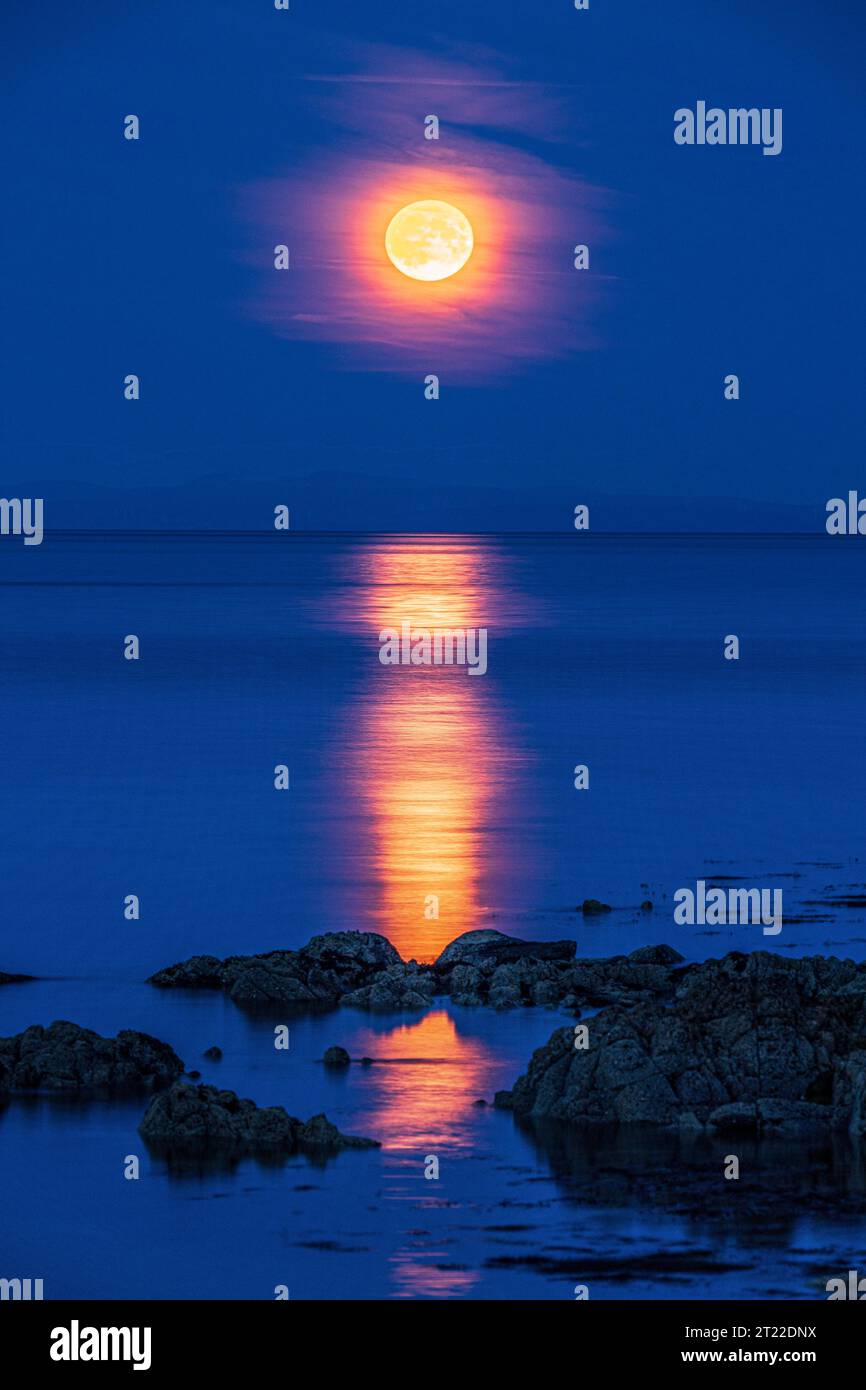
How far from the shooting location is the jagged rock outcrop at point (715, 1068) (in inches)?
799

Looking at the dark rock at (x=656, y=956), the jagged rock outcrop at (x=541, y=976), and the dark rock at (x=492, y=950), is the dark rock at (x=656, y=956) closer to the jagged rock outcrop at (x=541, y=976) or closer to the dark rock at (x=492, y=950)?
the jagged rock outcrop at (x=541, y=976)

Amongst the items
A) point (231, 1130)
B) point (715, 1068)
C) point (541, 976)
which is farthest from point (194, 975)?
point (715, 1068)

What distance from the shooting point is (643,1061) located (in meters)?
20.7

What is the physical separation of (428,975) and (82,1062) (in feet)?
15.5

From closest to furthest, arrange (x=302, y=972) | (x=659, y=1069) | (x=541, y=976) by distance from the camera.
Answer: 1. (x=659, y=1069)
2. (x=541, y=976)
3. (x=302, y=972)

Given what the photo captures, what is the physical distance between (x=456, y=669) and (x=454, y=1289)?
57.6m

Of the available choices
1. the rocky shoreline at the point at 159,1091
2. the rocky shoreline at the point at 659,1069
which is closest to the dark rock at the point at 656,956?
the rocky shoreline at the point at 659,1069

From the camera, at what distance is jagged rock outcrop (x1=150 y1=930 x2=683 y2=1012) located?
2450 centimetres

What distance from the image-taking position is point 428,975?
25266 mm

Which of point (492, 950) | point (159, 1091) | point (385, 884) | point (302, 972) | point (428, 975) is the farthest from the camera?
point (385, 884)

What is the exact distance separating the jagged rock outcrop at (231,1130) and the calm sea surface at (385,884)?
12.0 inches

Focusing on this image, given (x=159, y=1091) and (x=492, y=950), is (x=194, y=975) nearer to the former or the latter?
(x=492, y=950)

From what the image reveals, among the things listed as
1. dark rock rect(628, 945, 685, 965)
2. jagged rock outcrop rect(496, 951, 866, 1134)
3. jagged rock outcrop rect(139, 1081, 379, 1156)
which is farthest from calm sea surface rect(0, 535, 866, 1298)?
dark rock rect(628, 945, 685, 965)
